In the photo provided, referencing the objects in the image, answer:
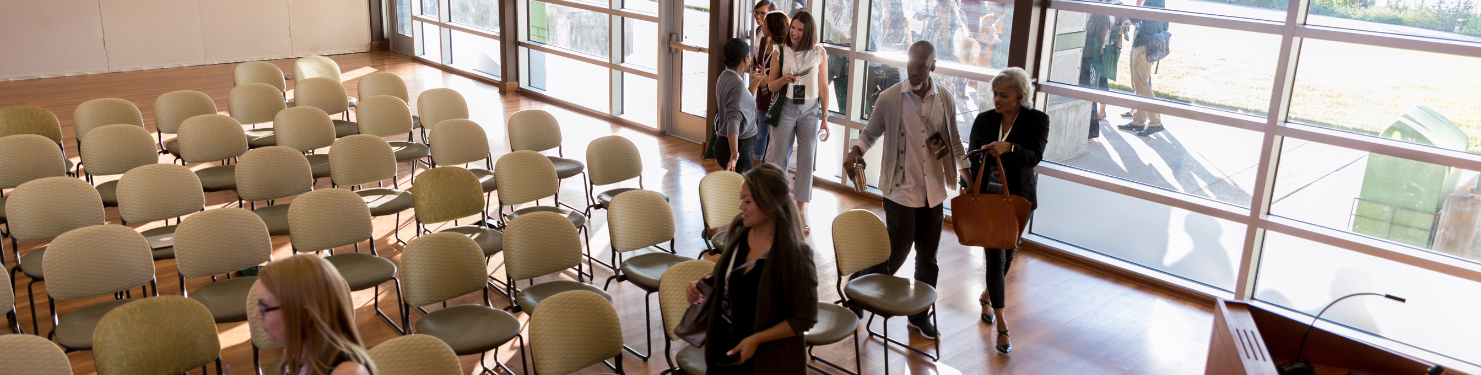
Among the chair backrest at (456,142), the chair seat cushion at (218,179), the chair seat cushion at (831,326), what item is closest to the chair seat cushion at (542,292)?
the chair seat cushion at (831,326)

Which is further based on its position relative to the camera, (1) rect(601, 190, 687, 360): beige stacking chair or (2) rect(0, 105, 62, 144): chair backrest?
(2) rect(0, 105, 62, 144): chair backrest

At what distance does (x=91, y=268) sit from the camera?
4.32 meters

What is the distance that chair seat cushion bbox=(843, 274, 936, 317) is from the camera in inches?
181

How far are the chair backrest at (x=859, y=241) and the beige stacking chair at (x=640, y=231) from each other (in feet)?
2.70

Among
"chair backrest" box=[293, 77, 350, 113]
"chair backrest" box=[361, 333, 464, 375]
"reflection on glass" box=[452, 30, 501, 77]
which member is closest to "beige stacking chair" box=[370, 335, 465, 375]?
"chair backrest" box=[361, 333, 464, 375]

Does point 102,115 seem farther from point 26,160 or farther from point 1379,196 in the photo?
point 1379,196

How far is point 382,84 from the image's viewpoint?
9023 millimetres

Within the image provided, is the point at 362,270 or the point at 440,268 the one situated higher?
the point at 440,268

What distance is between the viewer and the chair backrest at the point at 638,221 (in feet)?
16.8

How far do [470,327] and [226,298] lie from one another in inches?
46.7

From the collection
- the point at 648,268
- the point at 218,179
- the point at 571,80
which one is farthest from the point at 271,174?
the point at 571,80

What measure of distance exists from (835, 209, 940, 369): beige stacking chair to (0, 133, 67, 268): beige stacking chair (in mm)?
4860

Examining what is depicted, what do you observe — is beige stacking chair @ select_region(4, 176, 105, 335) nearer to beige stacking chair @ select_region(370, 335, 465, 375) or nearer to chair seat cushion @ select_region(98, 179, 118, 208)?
chair seat cushion @ select_region(98, 179, 118, 208)

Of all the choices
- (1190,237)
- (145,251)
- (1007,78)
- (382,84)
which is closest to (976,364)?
(1007,78)
